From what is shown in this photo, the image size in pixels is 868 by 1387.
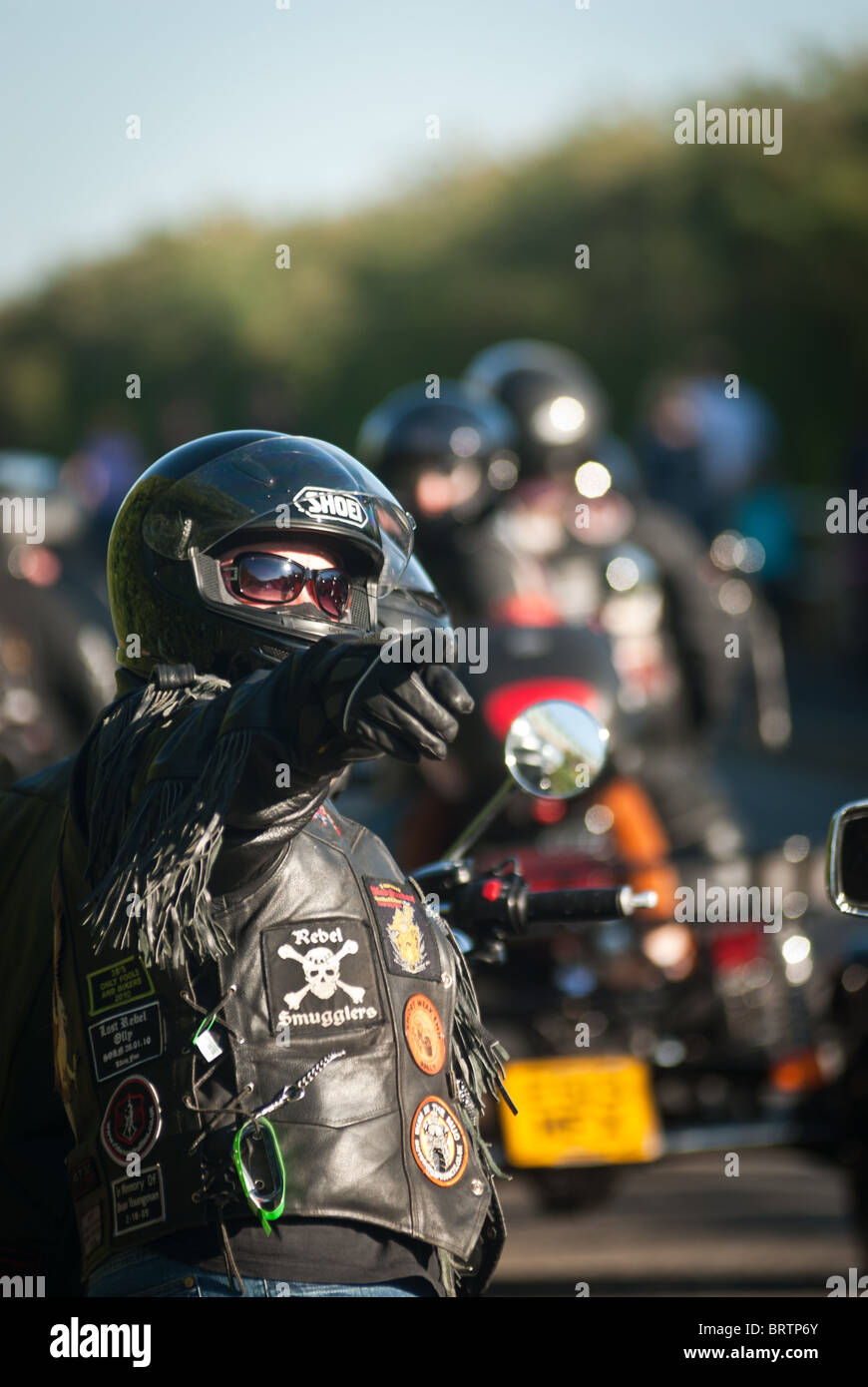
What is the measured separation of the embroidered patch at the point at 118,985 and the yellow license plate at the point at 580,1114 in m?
2.52

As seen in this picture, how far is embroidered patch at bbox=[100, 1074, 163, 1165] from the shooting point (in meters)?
2.29

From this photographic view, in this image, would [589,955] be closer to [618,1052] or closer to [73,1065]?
[618,1052]

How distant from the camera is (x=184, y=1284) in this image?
2.25 m

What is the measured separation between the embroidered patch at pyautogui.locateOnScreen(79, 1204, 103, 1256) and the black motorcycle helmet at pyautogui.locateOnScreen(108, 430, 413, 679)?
67 centimetres

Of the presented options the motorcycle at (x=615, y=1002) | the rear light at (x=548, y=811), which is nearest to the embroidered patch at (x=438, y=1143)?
the motorcycle at (x=615, y=1002)

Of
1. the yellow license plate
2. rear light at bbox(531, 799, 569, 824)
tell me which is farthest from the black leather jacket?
rear light at bbox(531, 799, 569, 824)

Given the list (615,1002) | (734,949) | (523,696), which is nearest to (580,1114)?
(615,1002)

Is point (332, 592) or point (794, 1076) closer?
point (332, 592)

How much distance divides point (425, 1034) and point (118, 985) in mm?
379

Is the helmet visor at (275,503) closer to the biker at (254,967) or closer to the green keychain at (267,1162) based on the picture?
the biker at (254,967)

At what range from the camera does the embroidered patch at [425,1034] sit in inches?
94.5

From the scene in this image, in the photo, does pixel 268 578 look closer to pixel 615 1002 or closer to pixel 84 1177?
pixel 84 1177
